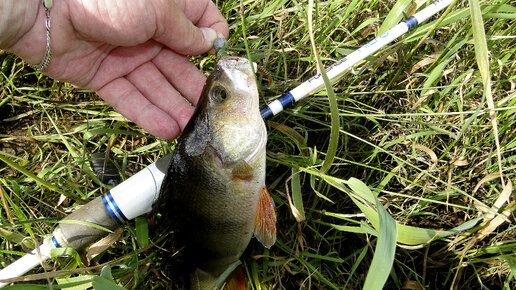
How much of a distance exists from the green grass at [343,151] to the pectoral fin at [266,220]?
0.50ft

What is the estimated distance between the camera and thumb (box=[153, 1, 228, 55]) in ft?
7.27

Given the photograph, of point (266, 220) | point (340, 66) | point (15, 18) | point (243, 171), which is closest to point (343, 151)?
point (340, 66)

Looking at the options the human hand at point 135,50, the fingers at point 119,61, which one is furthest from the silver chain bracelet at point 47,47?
the fingers at point 119,61

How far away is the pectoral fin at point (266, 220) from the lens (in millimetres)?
2105

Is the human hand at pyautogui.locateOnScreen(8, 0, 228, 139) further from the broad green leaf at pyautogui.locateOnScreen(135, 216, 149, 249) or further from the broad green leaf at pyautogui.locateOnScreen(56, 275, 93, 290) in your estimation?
the broad green leaf at pyautogui.locateOnScreen(56, 275, 93, 290)

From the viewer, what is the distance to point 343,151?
8.67 ft

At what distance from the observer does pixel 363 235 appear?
8.22 ft

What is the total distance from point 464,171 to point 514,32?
1066 mm

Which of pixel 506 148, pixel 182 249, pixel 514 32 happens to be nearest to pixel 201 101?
pixel 182 249

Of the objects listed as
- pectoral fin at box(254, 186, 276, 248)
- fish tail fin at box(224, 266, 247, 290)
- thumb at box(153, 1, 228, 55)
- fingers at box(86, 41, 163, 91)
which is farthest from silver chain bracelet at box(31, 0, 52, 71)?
fish tail fin at box(224, 266, 247, 290)

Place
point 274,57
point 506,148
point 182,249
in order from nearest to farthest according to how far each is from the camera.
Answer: point 182,249
point 506,148
point 274,57

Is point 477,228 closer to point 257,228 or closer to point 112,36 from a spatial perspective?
point 257,228

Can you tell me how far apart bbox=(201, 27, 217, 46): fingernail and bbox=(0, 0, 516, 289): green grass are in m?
0.24

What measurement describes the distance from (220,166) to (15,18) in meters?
1.40
